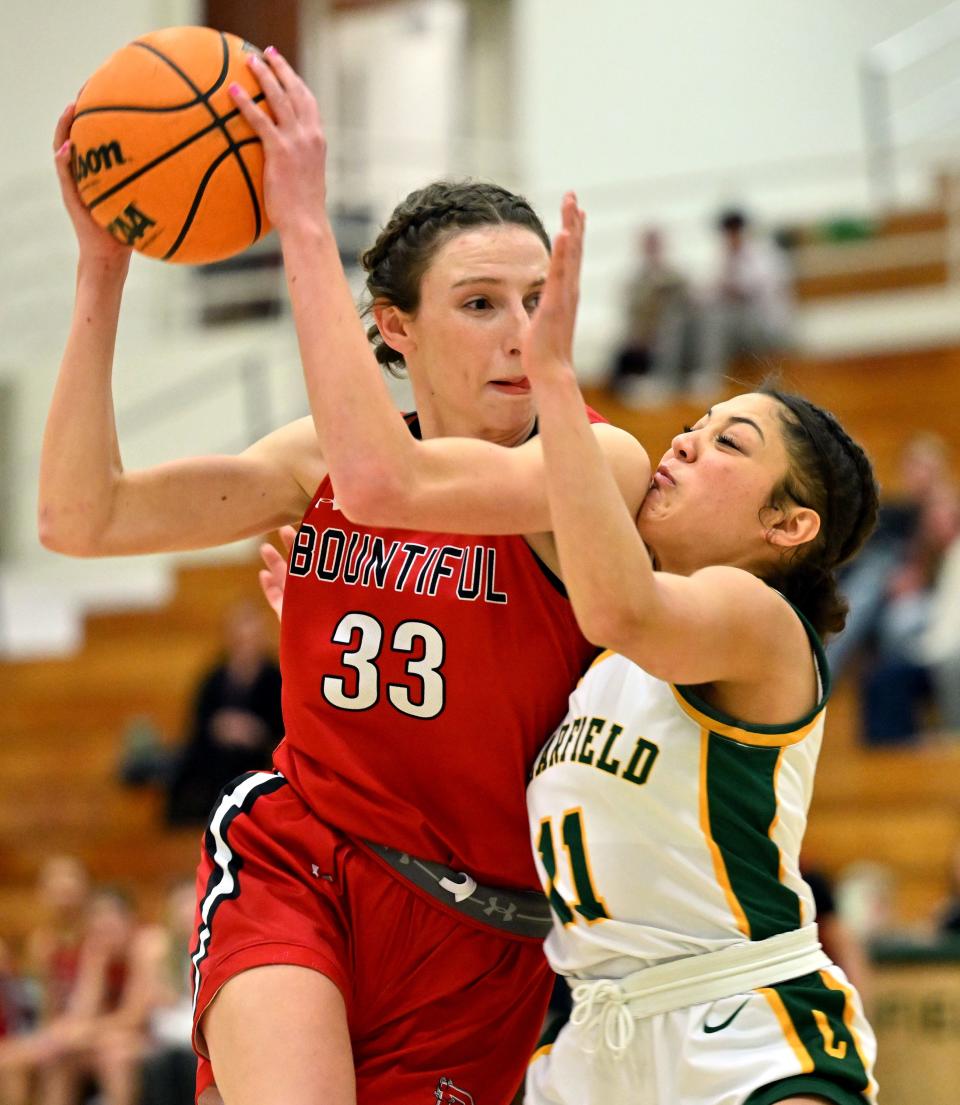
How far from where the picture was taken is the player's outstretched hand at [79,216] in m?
3.13

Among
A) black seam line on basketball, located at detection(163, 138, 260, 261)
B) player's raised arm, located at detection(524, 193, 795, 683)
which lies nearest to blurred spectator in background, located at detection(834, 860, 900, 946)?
player's raised arm, located at detection(524, 193, 795, 683)

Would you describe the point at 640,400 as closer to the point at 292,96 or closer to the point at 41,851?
the point at 41,851

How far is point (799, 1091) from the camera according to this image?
2.85 m

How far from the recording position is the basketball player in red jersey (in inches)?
126

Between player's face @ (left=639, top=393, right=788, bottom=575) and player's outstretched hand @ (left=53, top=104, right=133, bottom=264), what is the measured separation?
1.05 m

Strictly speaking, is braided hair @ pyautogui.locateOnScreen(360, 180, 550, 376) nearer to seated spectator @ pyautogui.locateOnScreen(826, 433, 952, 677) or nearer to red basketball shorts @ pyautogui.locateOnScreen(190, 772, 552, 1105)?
red basketball shorts @ pyautogui.locateOnScreen(190, 772, 552, 1105)

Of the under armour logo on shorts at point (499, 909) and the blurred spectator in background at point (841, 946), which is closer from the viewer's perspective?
the under armour logo on shorts at point (499, 909)

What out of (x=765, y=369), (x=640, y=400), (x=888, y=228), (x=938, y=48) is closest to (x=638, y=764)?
(x=765, y=369)

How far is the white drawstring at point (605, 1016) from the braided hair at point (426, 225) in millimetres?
1269

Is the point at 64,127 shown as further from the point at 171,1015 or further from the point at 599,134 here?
the point at 599,134

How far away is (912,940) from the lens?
21.9ft

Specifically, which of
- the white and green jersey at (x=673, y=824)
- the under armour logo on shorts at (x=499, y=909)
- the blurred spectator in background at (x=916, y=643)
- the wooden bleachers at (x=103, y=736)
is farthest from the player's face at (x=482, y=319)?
the wooden bleachers at (x=103, y=736)

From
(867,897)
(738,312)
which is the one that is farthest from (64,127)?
(738,312)

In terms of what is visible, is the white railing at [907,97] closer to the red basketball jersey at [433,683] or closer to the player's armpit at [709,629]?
the red basketball jersey at [433,683]
